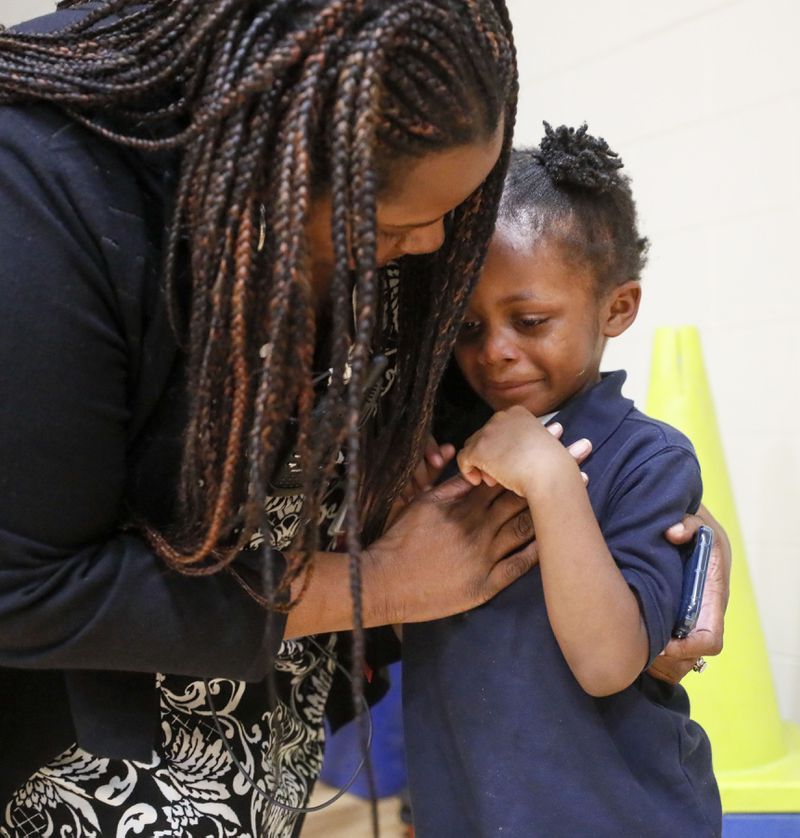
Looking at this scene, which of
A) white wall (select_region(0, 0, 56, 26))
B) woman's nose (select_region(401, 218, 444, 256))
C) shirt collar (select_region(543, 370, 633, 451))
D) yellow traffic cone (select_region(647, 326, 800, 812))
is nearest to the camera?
woman's nose (select_region(401, 218, 444, 256))

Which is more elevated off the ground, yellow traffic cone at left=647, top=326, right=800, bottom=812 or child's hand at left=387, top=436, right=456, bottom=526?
child's hand at left=387, top=436, right=456, bottom=526

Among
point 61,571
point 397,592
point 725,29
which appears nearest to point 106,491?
point 61,571

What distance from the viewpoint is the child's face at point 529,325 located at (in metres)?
1.26

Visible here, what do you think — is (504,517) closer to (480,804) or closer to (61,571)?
(480,804)

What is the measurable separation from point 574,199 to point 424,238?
14.5 inches

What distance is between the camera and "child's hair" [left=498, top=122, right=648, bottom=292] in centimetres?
127

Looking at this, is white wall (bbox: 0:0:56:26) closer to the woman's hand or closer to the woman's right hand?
the woman's right hand

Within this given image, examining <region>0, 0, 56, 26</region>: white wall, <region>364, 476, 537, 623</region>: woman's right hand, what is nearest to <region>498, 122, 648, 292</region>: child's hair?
<region>364, 476, 537, 623</region>: woman's right hand

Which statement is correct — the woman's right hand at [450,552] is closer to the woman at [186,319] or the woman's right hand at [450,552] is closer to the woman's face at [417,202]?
the woman at [186,319]

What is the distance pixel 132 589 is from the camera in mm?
958

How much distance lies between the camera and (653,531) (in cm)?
115

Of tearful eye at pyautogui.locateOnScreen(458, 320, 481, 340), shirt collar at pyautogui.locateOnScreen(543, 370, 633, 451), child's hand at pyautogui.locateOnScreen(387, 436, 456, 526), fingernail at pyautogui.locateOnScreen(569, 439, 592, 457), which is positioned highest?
tearful eye at pyautogui.locateOnScreen(458, 320, 481, 340)

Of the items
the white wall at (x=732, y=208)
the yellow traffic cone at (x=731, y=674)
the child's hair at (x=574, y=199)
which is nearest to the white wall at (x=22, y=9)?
the white wall at (x=732, y=208)

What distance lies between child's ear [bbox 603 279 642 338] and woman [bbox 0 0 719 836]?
30 cm
